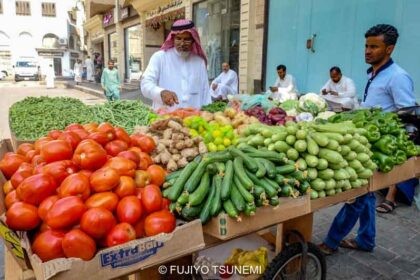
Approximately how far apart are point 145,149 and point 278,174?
0.81 m

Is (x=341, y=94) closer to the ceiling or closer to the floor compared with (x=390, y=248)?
closer to the ceiling

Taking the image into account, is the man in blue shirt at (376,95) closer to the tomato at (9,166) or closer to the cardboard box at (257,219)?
the cardboard box at (257,219)

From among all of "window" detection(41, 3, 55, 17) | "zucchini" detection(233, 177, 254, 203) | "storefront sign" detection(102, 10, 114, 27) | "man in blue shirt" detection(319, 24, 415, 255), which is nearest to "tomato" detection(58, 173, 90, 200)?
"zucchini" detection(233, 177, 254, 203)

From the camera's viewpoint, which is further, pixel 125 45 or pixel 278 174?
pixel 125 45

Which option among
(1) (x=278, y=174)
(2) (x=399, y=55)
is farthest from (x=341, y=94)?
(1) (x=278, y=174)

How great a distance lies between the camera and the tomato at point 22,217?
153 centimetres

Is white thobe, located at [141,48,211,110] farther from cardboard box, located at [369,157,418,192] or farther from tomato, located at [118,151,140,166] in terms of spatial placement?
cardboard box, located at [369,157,418,192]

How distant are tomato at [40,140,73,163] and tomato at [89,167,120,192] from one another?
0.27m

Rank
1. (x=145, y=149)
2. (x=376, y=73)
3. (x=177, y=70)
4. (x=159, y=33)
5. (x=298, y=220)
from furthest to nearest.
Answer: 1. (x=159, y=33)
2. (x=177, y=70)
3. (x=376, y=73)
4. (x=298, y=220)
5. (x=145, y=149)

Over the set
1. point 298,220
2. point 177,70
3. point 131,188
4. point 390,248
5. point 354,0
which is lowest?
point 390,248

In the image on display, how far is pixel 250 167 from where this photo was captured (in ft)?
6.22

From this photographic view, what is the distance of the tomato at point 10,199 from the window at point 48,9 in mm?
50571

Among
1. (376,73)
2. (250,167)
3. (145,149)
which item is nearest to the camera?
(250,167)

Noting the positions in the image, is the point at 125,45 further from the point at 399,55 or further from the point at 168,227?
the point at 168,227
